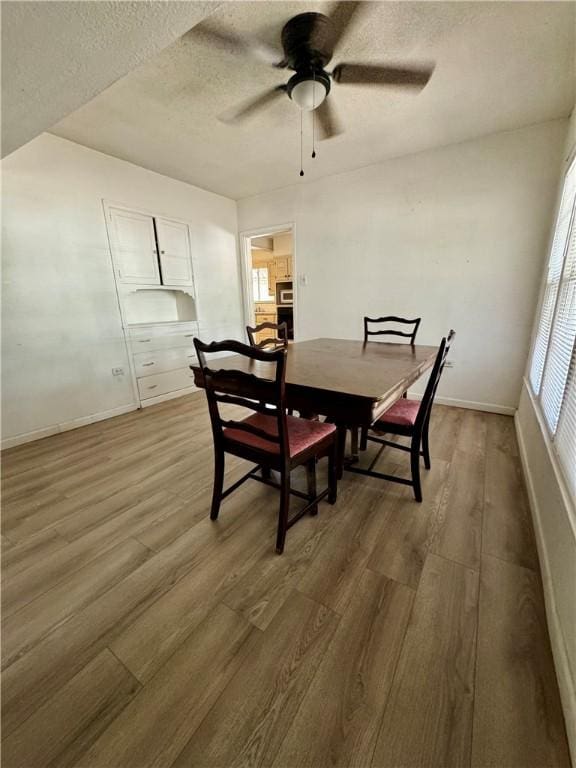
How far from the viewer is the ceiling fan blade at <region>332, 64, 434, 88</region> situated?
164 cm

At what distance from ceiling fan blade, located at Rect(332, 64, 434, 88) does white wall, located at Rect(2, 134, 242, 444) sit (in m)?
2.45

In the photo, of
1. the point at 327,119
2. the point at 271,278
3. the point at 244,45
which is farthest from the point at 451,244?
the point at 271,278

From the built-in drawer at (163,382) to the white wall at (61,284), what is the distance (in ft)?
0.53

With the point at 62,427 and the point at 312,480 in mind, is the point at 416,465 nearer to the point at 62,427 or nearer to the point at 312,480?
the point at 312,480

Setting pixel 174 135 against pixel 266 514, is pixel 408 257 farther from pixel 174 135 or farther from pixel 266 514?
pixel 266 514

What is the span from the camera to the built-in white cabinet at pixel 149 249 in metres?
3.16

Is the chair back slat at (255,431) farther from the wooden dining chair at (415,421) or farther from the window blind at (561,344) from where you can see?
the window blind at (561,344)

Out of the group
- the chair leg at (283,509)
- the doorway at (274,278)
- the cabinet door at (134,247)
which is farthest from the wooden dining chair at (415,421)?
the doorway at (274,278)

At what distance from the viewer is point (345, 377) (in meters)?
1.49

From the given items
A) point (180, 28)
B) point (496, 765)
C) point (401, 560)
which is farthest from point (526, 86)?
point (496, 765)

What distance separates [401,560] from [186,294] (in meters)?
3.89

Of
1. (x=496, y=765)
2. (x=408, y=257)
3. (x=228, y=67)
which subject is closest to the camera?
(x=496, y=765)

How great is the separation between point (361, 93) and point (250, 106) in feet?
2.60

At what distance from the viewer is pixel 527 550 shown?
1421mm
